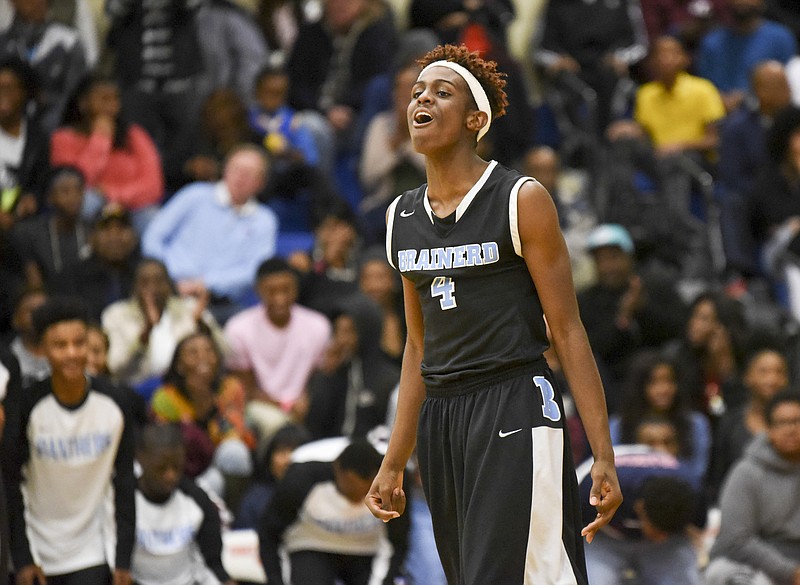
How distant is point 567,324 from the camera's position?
449 cm

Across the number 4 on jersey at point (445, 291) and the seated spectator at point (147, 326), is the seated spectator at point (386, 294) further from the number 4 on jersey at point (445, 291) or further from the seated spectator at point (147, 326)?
the number 4 on jersey at point (445, 291)

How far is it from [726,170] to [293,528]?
243 inches

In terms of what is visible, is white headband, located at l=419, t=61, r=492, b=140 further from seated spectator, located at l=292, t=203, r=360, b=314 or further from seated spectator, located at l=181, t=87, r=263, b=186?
seated spectator, located at l=181, t=87, r=263, b=186

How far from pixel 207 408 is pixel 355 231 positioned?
2.84 meters

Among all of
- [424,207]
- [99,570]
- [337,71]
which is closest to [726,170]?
[337,71]

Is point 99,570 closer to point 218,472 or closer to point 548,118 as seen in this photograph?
point 218,472

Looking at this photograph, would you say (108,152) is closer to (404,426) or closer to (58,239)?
(58,239)

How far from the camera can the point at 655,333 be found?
413 inches

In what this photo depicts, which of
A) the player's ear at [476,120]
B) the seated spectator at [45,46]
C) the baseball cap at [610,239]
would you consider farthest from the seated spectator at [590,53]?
the player's ear at [476,120]

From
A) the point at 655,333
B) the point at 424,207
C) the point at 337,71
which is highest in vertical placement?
the point at 337,71

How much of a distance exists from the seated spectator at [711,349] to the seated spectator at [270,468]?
2.72m

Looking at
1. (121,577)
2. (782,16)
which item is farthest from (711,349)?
(782,16)

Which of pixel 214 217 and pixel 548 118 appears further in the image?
pixel 548 118

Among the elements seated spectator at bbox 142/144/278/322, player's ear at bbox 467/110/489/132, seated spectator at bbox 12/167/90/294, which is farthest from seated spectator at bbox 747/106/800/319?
player's ear at bbox 467/110/489/132
